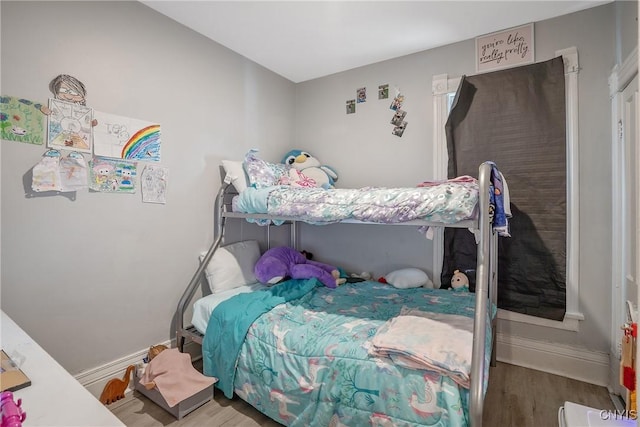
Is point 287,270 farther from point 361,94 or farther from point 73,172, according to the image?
point 361,94

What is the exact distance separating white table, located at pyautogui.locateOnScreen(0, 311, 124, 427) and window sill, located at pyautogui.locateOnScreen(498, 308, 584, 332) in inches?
101

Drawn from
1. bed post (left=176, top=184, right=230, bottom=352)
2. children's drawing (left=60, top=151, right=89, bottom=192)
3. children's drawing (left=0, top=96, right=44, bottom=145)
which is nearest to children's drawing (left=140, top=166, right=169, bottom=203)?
children's drawing (left=60, top=151, right=89, bottom=192)

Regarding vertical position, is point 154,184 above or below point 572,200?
above

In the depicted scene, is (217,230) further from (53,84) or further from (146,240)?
(53,84)

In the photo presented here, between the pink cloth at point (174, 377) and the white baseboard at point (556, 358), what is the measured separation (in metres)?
2.15

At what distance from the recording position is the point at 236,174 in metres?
2.48

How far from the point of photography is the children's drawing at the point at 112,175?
1.87 meters

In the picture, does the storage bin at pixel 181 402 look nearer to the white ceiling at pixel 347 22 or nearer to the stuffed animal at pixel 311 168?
the stuffed animal at pixel 311 168

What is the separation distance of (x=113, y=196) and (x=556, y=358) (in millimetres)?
3216

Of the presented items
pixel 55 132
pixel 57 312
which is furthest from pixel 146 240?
pixel 55 132

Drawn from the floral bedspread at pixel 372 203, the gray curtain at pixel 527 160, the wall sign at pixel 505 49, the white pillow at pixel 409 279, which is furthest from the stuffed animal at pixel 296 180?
the wall sign at pixel 505 49

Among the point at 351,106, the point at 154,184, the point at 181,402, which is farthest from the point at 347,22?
the point at 181,402

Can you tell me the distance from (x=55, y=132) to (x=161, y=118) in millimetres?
625

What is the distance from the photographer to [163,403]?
1.83m
